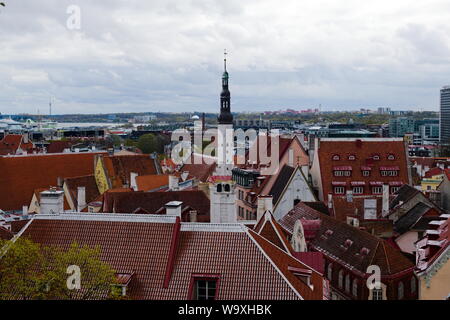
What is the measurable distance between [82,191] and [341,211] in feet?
81.7

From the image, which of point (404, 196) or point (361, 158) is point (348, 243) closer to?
point (404, 196)

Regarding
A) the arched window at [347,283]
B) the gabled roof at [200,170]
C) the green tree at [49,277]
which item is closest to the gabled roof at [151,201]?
the arched window at [347,283]

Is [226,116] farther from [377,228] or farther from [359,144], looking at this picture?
[377,228]

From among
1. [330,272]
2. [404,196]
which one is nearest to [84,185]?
[330,272]

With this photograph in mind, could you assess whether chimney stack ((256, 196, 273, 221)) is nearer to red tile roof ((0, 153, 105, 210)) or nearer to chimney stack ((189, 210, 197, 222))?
chimney stack ((189, 210, 197, 222))

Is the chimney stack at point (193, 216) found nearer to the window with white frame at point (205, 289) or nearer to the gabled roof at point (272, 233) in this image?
the gabled roof at point (272, 233)

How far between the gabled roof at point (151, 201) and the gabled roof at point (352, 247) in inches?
299

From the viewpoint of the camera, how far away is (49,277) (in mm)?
21844

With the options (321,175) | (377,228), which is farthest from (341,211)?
(321,175)

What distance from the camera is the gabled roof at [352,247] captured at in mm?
39594

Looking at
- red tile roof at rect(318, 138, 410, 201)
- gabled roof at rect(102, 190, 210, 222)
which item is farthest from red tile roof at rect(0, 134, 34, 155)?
gabled roof at rect(102, 190, 210, 222)

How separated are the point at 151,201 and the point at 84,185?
61.0 ft

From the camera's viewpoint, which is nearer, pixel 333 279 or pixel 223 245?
pixel 223 245
